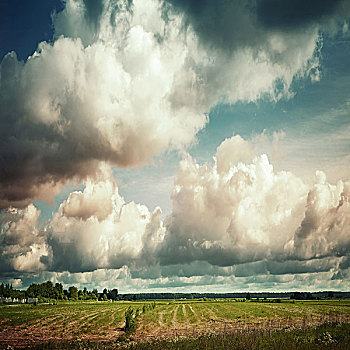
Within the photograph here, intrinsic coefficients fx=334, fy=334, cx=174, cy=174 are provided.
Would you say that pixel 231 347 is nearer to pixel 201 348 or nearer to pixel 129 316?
pixel 201 348

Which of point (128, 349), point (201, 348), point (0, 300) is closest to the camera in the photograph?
point (201, 348)

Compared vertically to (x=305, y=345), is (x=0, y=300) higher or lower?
lower

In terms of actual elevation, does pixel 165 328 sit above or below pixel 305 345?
below

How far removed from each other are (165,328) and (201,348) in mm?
29400

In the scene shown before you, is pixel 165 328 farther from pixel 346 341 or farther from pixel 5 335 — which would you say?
pixel 346 341

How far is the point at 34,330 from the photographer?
49531 millimetres

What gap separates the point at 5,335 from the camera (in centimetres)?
4431

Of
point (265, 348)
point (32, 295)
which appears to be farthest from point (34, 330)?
point (32, 295)

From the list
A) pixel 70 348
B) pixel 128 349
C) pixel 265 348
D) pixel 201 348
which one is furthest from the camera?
pixel 70 348

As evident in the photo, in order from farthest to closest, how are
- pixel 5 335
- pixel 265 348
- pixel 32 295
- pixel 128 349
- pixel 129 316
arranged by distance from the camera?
1. pixel 32 295
2. pixel 129 316
3. pixel 5 335
4. pixel 128 349
5. pixel 265 348

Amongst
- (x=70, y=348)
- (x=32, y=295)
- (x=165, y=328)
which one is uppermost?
(x=70, y=348)

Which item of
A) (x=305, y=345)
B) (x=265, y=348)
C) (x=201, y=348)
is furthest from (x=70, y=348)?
(x=305, y=345)

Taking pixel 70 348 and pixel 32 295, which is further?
pixel 32 295

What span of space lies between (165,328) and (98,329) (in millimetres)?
10094
